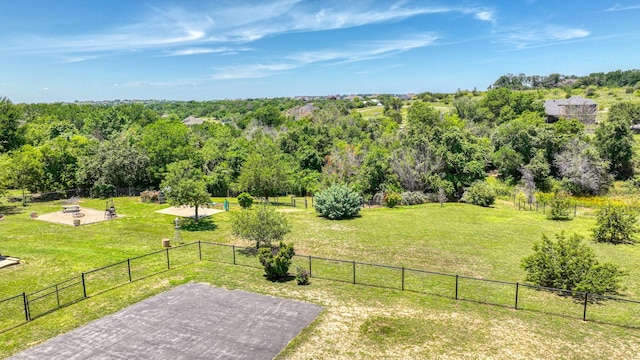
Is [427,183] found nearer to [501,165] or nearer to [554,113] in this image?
[501,165]

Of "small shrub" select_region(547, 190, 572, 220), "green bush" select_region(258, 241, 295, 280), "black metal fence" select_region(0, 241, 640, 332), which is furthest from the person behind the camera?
"small shrub" select_region(547, 190, 572, 220)

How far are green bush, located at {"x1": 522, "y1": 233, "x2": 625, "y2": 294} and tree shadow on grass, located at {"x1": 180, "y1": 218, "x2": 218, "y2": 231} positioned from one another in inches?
904

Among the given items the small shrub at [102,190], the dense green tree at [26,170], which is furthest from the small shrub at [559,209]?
the dense green tree at [26,170]

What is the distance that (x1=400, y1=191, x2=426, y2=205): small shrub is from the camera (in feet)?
145

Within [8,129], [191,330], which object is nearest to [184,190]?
[191,330]

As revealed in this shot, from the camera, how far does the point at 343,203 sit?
3484 cm

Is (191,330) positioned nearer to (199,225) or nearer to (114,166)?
(199,225)

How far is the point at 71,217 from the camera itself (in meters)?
34.0

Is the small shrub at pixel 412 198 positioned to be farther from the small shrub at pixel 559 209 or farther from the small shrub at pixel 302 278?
the small shrub at pixel 302 278

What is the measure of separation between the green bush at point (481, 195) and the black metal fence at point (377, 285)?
23.6 metres

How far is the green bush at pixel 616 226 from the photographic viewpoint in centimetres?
2683

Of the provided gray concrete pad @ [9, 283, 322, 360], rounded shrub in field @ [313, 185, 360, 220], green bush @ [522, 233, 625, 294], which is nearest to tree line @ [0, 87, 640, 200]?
rounded shrub in field @ [313, 185, 360, 220]

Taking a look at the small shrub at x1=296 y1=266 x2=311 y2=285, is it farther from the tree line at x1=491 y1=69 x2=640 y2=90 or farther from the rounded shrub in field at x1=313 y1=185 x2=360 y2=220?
the tree line at x1=491 y1=69 x2=640 y2=90

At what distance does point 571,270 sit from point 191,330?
16.9 metres
